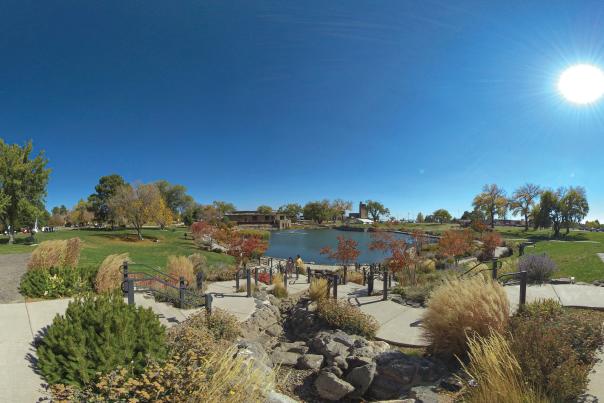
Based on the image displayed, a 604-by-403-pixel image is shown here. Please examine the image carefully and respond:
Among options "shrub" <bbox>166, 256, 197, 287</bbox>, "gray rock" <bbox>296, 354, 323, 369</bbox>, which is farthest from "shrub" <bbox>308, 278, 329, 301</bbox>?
"shrub" <bbox>166, 256, 197, 287</bbox>

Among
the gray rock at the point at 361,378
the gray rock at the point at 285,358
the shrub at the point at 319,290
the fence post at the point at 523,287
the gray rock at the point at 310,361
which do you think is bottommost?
the gray rock at the point at 285,358

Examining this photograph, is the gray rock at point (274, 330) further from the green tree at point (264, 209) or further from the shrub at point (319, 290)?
the green tree at point (264, 209)

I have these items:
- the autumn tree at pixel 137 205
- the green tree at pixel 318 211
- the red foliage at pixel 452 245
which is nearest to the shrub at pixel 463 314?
the red foliage at pixel 452 245

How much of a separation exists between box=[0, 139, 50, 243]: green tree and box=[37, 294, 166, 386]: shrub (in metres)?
23.9

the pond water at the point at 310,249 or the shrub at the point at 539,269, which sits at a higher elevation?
the shrub at the point at 539,269

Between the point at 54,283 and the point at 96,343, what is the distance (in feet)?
19.0

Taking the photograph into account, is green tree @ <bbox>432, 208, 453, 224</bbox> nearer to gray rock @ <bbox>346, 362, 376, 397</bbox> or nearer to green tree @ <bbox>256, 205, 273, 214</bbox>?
green tree @ <bbox>256, 205, 273, 214</bbox>

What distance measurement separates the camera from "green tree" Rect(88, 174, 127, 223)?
52.4m

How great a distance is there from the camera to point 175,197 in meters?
83.6

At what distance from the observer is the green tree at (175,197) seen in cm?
8244

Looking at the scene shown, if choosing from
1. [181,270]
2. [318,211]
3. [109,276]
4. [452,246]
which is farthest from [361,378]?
[318,211]

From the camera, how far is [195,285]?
432 inches

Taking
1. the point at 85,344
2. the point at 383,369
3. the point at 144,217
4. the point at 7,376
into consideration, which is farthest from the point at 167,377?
the point at 144,217

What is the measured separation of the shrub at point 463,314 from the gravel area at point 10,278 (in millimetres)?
9589
